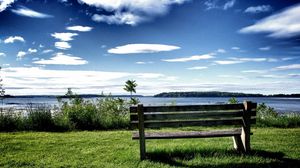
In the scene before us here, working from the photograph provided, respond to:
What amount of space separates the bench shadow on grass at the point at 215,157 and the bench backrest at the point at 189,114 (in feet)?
2.40

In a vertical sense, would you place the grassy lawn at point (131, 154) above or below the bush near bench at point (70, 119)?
below

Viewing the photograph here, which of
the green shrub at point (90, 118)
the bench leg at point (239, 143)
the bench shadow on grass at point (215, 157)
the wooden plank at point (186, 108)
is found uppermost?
the wooden plank at point (186, 108)

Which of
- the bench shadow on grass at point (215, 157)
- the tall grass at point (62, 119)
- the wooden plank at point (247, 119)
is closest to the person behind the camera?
the bench shadow on grass at point (215, 157)

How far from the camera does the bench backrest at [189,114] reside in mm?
6338

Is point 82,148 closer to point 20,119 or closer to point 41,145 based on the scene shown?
point 41,145

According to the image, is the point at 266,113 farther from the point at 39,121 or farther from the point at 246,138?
the point at 39,121

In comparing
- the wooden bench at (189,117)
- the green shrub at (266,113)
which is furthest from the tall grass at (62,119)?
the green shrub at (266,113)

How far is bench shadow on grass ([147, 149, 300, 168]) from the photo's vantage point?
19.2 ft

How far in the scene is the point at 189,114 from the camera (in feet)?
21.0

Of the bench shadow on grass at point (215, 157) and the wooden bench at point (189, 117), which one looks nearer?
the bench shadow on grass at point (215, 157)

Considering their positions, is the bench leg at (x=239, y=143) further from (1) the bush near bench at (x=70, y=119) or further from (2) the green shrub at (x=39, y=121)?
(2) the green shrub at (x=39, y=121)

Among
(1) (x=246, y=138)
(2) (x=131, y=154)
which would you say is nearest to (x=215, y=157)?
(1) (x=246, y=138)

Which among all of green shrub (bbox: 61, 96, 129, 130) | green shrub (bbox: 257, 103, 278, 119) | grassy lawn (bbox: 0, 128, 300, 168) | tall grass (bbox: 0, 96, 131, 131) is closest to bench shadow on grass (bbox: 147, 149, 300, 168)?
grassy lawn (bbox: 0, 128, 300, 168)

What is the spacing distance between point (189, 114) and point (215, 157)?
1.13 metres
